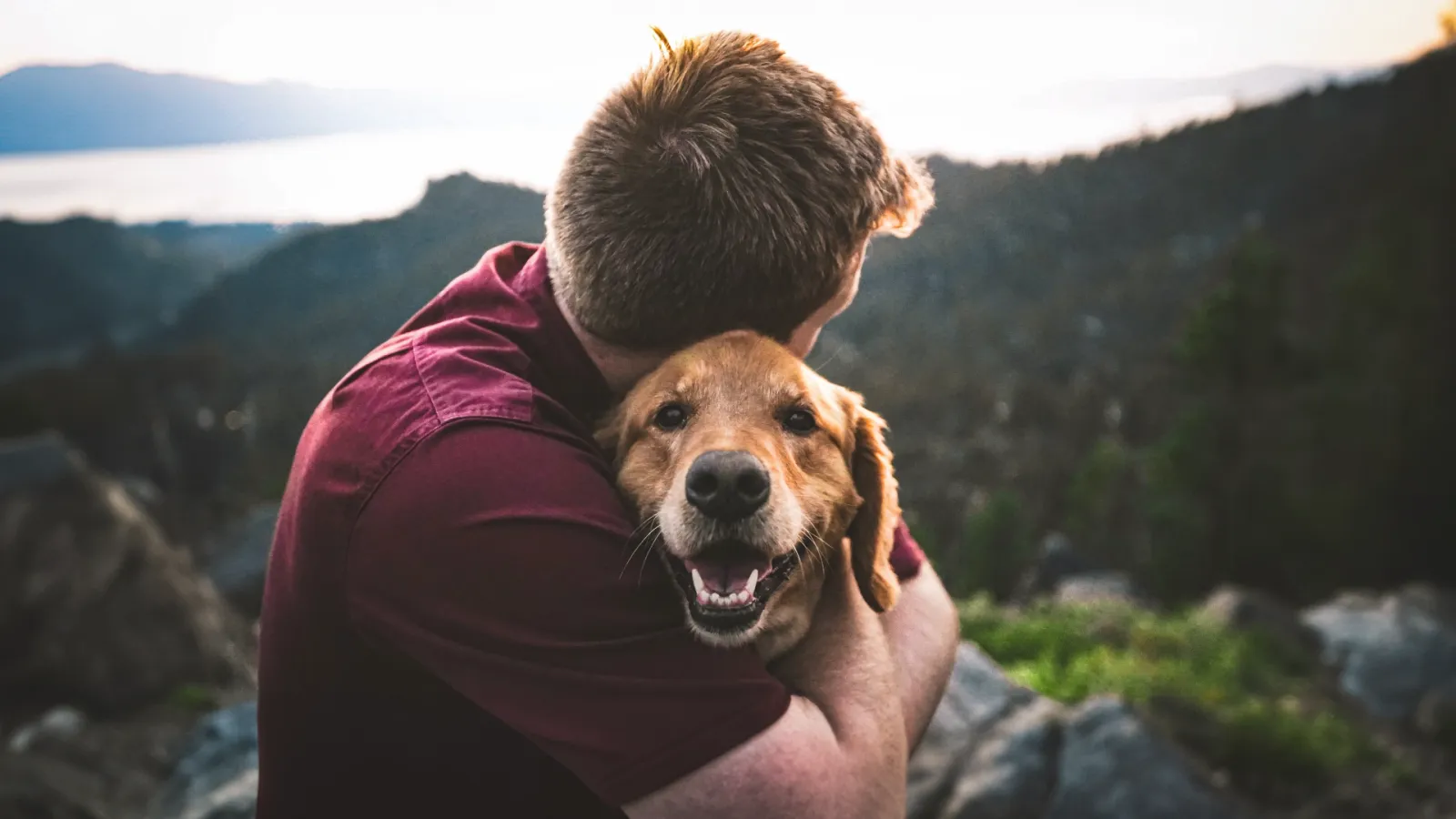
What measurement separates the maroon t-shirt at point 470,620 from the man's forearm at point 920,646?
0.86m

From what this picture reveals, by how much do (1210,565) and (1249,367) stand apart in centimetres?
762

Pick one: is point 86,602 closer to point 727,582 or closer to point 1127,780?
point 1127,780

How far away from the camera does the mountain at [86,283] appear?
27438 mm

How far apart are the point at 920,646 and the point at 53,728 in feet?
37.4

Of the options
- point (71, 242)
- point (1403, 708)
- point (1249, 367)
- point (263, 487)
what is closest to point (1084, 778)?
point (1403, 708)

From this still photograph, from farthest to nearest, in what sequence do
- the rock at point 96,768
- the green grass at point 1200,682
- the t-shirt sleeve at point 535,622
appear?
the green grass at point 1200,682, the rock at point 96,768, the t-shirt sleeve at point 535,622

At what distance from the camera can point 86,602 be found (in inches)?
460

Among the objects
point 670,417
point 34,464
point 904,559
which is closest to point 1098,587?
point 34,464

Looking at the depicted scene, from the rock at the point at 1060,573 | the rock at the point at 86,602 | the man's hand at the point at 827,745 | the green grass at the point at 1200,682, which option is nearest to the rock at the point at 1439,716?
the green grass at the point at 1200,682

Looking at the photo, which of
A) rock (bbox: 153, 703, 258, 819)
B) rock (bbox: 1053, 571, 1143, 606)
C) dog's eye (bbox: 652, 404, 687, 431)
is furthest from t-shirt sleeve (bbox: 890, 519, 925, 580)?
rock (bbox: 1053, 571, 1143, 606)

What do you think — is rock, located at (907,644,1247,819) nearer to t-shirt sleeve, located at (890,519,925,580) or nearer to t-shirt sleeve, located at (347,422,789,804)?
t-shirt sleeve, located at (890,519,925,580)

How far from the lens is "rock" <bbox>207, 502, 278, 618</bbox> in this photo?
70.3 feet

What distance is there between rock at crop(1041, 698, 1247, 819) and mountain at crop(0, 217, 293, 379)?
26304mm

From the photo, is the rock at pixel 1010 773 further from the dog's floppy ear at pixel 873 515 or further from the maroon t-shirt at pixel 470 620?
the maroon t-shirt at pixel 470 620
